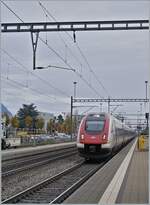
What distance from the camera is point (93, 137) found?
23625mm

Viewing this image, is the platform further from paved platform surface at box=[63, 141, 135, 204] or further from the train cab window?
the train cab window

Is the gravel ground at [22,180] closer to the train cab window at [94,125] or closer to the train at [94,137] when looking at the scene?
the train at [94,137]

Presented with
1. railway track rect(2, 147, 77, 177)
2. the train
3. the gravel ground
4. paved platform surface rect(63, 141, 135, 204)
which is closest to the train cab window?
the train

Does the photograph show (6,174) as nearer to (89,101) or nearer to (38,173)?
(38,173)

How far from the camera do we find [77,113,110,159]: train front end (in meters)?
23.5

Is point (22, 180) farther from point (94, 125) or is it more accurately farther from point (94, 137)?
point (94, 125)

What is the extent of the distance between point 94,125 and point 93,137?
92cm

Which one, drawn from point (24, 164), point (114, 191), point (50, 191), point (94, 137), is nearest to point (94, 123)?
point (94, 137)

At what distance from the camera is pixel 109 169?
18.9 m

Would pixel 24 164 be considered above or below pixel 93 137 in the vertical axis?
below

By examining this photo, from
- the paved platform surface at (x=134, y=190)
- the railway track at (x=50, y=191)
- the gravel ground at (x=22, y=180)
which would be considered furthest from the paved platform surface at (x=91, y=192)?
the gravel ground at (x=22, y=180)

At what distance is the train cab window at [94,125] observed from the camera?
24131 mm

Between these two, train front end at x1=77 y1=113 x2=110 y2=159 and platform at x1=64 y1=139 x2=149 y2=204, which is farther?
train front end at x1=77 y1=113 x2=110 y2=159

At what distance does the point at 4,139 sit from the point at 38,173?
22935 mm
